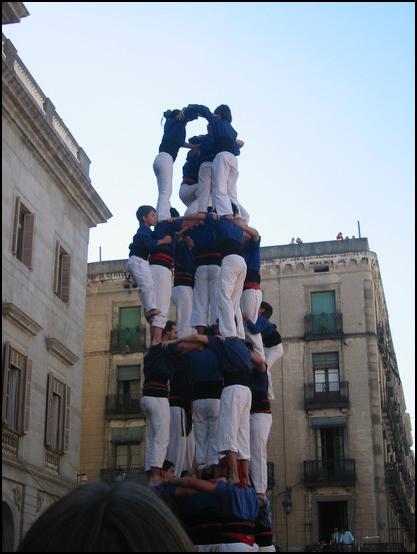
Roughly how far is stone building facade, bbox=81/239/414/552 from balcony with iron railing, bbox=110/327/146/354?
7cm

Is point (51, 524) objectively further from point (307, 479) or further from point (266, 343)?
point (307, 479)

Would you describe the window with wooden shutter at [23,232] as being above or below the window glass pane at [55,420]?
above

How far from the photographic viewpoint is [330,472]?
38406 mm

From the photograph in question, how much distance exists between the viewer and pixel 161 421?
1313cm

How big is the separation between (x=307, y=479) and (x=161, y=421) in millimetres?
26636

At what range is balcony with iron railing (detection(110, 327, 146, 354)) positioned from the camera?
42.3 m

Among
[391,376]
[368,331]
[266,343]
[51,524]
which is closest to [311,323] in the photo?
[368,331]

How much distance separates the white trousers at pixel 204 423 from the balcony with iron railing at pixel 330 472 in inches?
1036

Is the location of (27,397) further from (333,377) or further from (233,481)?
(333,377)

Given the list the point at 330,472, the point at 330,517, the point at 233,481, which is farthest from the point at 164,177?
the point at 330,517

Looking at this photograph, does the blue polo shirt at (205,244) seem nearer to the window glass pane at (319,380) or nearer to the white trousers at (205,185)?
the white trousers at (205,185)

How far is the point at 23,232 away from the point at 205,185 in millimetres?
10121

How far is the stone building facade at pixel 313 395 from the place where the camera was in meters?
38.5

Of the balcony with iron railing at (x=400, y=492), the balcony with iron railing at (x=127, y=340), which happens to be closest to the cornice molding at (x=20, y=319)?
the balcony with iron railing at (x=127, y=340)
